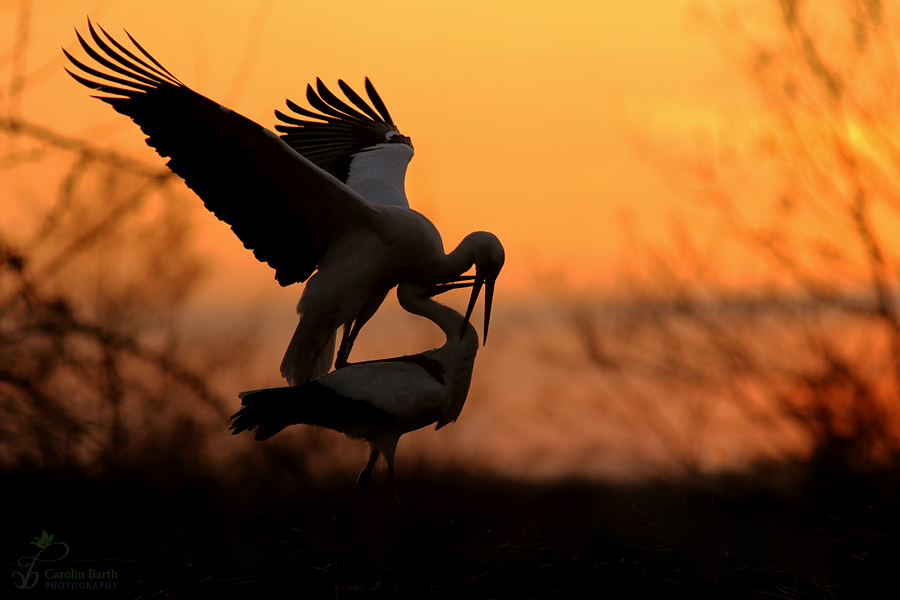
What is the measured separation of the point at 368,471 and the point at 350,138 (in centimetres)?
287

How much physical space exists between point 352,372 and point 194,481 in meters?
2.99

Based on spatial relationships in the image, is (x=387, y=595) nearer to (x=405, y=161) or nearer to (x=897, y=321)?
(x=405, y=161)

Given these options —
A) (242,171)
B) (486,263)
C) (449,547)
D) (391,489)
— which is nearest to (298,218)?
(242,171)

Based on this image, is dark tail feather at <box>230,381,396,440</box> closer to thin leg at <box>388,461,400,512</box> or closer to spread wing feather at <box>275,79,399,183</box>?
thin leg at <box>388,461,400,512</box>

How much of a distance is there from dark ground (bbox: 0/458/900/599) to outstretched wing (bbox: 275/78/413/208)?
230 cm

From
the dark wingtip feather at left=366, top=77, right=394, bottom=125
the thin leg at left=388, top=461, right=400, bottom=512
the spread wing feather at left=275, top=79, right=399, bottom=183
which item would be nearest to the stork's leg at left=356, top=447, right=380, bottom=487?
the thin leg at left=388, top=461, right=400, bottom=512

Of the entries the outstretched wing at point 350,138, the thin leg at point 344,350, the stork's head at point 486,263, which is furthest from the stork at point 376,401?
the outstretched wing at point 350,138

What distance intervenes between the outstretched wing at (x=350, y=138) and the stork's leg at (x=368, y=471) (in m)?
1.98

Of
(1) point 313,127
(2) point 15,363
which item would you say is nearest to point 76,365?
(2) point 15,363

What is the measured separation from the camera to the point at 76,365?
5.01 metres

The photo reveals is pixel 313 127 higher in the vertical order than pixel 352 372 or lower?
higher

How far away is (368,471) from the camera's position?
4.61 metres

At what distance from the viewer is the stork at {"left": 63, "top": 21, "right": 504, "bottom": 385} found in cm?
436

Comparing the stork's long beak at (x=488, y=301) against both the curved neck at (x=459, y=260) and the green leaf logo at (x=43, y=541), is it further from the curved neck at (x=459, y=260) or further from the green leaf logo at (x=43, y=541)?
the green leaf logo at (x=43, y=541)
